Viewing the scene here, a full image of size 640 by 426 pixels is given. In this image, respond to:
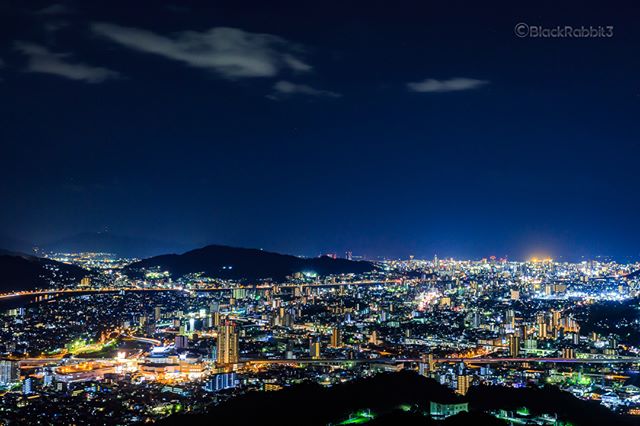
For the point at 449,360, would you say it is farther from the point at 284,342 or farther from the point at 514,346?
the point at 284,342

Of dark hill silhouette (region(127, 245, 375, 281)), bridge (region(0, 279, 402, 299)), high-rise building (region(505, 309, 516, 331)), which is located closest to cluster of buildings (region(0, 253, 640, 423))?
high-rise building (region(505, 309, 516, 331))

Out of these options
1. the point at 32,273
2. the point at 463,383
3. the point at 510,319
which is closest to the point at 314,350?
the point at 463,383

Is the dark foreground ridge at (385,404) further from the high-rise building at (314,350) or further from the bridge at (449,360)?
the high-rise building at (314,350)

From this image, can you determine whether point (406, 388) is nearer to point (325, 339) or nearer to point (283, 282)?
point (325, 339)

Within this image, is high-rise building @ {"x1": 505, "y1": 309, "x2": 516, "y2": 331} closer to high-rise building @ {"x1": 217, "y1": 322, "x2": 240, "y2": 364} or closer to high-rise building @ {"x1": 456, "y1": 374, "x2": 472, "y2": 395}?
high-rise building @ {"x1": 217, "y1": 322, "x2": 240, "y2": 364}

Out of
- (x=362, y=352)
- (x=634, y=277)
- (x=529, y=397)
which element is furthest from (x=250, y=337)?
(x=634, y=277)

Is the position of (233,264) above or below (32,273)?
above
